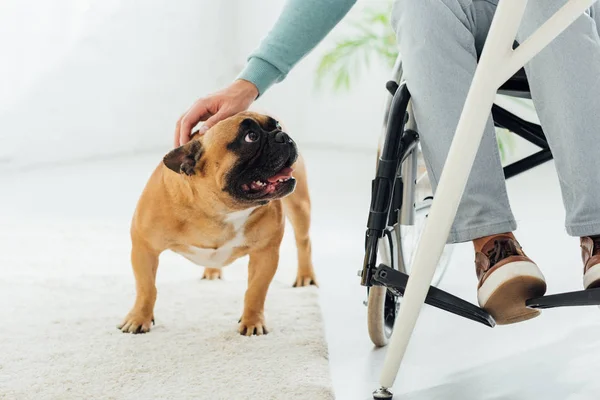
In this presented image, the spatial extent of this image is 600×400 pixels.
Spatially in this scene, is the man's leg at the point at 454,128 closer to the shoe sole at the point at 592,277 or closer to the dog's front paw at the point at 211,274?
the shoe sole at the point at 592,277

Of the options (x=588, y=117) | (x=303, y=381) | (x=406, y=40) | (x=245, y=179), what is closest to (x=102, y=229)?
(x=245, y=179)

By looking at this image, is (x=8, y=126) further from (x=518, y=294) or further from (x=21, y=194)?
(x=518, y=294)

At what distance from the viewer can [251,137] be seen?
133cm

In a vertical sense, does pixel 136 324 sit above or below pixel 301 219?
below

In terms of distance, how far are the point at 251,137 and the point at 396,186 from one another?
268 millimetres

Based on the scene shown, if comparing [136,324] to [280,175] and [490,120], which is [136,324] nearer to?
[280,175]

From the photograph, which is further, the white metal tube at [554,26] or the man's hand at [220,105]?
the man's hand at [220,105]

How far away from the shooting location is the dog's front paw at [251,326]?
4.75ft

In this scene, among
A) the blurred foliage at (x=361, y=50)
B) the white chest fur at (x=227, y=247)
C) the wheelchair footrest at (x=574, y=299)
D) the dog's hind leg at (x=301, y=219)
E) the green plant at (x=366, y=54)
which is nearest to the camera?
the wheelchair footrest at (x=574, y=299)

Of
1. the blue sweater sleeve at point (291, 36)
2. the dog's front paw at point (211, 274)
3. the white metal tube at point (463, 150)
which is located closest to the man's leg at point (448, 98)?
the white metal tube at point (463, 150)

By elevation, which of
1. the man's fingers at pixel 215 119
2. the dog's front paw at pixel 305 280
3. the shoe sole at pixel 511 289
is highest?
the man's fingers at pixel 215 119

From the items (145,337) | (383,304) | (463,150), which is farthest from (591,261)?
(145,337)

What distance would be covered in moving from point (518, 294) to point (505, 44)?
31 cm

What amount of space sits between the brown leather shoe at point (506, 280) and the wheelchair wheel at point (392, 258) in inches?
7.1
